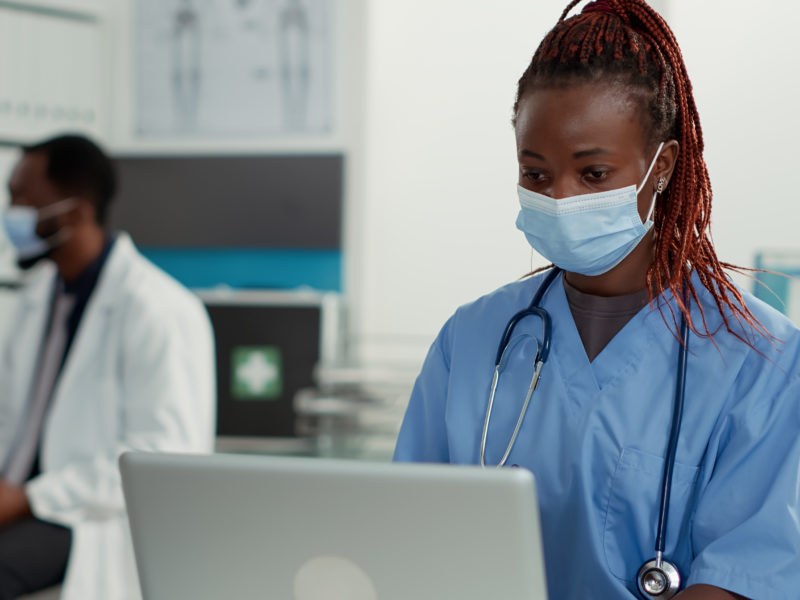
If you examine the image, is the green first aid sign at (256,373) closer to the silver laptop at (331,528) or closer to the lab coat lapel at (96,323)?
the lab coat lapel at (96,323)

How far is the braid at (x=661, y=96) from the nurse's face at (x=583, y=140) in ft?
0.06

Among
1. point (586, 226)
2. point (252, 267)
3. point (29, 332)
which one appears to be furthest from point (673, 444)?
point (252, 267)

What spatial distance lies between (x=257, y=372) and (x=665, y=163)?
232 centimetres

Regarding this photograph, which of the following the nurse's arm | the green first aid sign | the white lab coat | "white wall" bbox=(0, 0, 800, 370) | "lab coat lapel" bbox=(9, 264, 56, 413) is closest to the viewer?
the nurse's arm

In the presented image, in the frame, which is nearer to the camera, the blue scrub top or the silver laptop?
the silver laptop

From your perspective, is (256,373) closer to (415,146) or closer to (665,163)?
(415,146)

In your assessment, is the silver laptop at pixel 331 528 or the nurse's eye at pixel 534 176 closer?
the silver laptop at pixel 331 528

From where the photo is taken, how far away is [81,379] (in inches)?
67.6

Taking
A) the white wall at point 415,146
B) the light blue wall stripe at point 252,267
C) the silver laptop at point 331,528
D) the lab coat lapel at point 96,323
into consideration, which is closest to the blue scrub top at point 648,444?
the silver laptop at point 331,528

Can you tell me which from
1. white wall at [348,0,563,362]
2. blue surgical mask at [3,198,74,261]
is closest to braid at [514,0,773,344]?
blue surgical mask at [3,198,74,261]

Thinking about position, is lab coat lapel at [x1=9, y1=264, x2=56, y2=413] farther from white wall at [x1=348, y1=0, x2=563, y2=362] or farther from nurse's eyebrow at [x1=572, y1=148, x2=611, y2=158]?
nurse's eyebrow at [x1=572, y1=148, x2=611, y2=158]

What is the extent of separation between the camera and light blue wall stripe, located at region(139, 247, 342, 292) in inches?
131

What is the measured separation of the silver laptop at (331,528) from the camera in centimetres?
58

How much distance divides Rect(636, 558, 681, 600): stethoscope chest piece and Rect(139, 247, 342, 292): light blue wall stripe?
8.30ft
